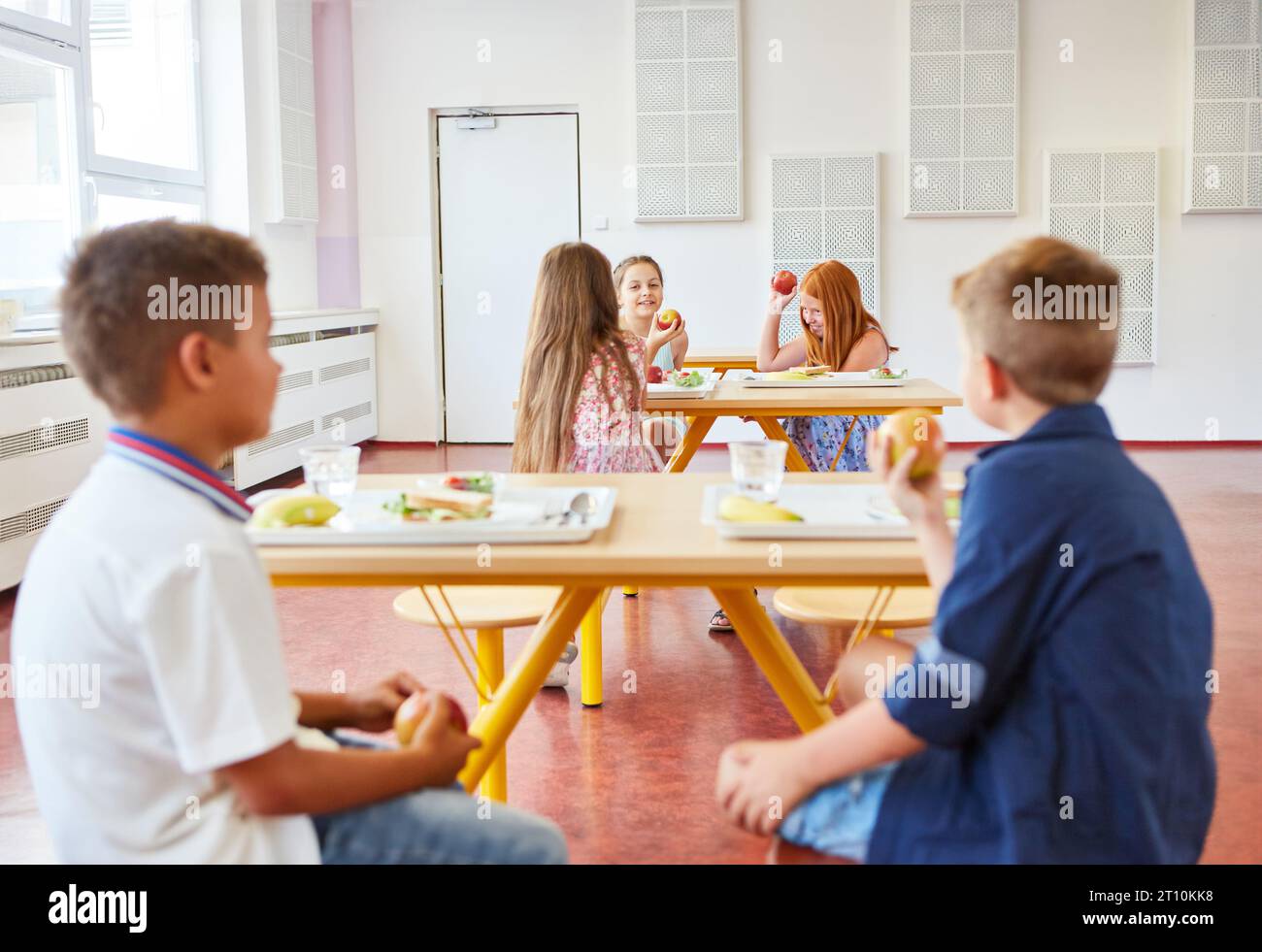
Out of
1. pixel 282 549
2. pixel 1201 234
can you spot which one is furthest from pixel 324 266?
pixel 282 549

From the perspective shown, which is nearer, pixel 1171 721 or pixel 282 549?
pixel 1171 721

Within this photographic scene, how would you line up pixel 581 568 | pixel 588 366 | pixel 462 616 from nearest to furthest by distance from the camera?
pixel 581 568 < pixel 462 616 < pixel 588 366

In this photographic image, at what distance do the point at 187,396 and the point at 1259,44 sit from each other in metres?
7.65

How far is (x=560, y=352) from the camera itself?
9.93 ft

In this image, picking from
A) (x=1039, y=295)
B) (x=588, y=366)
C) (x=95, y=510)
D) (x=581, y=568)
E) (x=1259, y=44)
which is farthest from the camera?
(x=1259, y=44)

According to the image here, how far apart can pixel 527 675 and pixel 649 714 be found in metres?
1.44

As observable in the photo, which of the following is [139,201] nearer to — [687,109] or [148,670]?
[687,109]

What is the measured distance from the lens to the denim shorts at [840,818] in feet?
4.31

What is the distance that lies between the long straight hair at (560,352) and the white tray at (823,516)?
3.51 ft

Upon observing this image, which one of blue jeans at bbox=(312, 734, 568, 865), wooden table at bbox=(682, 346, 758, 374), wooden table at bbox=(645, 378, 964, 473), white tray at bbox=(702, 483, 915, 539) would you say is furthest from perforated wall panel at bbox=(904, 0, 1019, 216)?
blue jeans at bbox=(312, 734, 568, 865)

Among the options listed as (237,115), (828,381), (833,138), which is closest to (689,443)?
(828,381)

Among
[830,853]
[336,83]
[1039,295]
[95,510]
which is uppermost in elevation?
[336,83]

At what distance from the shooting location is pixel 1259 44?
7.37m
